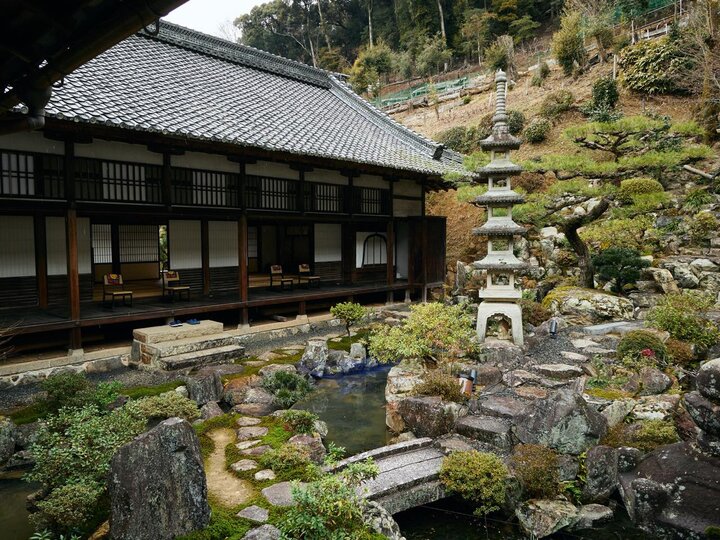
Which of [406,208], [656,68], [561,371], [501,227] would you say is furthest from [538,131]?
[561,371]

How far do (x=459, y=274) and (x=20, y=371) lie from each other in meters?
15.7

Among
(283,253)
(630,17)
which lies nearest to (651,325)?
(283,253)

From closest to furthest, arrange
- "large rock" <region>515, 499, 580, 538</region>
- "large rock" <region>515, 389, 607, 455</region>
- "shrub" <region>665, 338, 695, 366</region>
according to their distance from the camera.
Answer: "large rock" <region>515, 499, 580, 538</region>
"large rock" <region>515, 389, 607, 455</region>
"shrub" <region>665, 338, 695, 366</region>

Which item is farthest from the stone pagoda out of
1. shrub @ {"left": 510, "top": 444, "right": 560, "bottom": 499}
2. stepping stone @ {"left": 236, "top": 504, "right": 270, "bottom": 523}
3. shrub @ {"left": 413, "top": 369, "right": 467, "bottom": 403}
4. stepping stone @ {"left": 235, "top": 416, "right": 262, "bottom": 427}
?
stepping stone @ {"left": 236, "top": 504, "right": 270, "bottom": 523}

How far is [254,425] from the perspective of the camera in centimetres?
746

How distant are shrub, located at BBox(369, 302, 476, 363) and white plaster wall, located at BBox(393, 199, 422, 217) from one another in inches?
304

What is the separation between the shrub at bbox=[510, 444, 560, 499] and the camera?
613 cm

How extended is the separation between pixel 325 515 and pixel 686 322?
10.0 meters

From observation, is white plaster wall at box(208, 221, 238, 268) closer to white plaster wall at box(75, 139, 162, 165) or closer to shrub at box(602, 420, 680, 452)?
white plaster wall at box(75, 139, 162, 165)

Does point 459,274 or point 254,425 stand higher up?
point 459,274

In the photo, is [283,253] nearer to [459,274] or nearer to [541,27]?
[459,274]

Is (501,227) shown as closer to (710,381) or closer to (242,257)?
(242,257)

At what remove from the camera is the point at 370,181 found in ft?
56.5

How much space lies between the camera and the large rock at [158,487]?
14.2 feet
